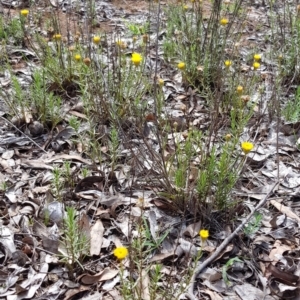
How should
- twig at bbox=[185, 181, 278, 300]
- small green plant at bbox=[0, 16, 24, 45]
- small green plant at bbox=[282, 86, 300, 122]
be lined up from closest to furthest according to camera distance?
twig at bbox=[185, 181, 278, 300]
small green plant at bbox=[282, 86, 300, 122]
small green plant at bbox=[0, 16, 24, 45]

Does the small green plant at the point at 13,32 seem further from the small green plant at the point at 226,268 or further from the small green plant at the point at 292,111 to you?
the small green plant at the point at 226,268

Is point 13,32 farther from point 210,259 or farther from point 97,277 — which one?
point 210,259

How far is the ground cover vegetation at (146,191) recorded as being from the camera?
74.9 inches

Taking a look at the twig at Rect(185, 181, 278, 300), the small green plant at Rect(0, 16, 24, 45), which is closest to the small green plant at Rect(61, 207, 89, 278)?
the twig at Rect(185, 181, 278, 300)

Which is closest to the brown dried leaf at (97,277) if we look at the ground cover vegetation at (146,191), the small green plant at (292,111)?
the ground cover vegetation at (146,191)

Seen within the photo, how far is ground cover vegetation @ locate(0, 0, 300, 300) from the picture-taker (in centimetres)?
190

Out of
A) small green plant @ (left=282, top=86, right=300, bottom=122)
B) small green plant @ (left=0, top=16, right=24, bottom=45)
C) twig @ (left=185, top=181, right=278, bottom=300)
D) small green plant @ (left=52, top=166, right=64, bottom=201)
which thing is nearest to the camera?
twig @ (left=185, top=181, right=278, bottom=300)

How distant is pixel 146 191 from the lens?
7.79 feet

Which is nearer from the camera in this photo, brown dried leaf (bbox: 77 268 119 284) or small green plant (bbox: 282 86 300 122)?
brown dried leaf (bbox: 77 268 119 284)

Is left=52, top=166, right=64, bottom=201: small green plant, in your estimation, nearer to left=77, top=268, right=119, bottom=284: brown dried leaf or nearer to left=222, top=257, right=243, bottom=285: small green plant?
left=77, top=268, right=119, bottom=284: brown dried leaf

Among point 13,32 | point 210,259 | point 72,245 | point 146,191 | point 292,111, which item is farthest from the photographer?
point 13,32

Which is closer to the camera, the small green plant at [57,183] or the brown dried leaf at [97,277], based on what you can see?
the brown dried leaf at [97,277]

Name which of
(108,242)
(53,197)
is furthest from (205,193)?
(53,197)

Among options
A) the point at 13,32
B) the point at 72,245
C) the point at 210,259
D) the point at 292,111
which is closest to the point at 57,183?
the point at 72,245
